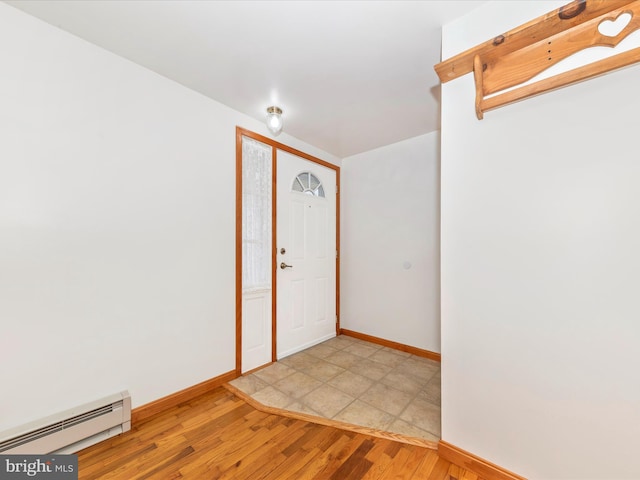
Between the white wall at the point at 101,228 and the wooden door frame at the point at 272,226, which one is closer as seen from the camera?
the white wall at the point at 101,228

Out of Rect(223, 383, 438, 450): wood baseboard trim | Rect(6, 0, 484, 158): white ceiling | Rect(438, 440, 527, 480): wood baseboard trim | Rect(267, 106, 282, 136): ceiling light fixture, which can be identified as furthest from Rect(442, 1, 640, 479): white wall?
Rect(267, 106, 282, 136): ceiling light fixture

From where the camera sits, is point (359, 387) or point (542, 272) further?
point (359, 387)

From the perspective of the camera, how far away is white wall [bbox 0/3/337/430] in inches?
54.9

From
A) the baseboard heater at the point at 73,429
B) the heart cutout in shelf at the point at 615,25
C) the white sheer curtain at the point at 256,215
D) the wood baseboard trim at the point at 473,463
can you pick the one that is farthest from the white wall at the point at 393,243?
the baseboard heater at the point at 73,429

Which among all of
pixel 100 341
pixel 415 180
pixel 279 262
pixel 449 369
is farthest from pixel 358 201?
pixel 100 341

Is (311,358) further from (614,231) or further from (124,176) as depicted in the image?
(614,231)

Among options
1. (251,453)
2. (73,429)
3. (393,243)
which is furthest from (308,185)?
(73,429)

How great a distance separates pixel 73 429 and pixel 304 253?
2216mm

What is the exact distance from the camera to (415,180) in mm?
2971

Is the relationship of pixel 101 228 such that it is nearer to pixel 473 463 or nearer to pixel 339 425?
→ pixel 339 425

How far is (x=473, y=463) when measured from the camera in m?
1.36

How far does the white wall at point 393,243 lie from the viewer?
2.85m

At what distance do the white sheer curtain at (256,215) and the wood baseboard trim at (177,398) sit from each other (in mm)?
779

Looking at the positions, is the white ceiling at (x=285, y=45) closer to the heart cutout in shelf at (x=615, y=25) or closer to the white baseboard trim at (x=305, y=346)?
the heart cutout in shelf at (x=615, y=25)
